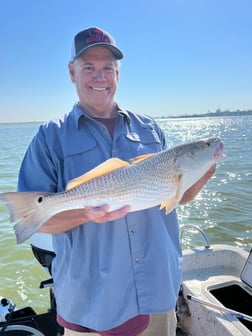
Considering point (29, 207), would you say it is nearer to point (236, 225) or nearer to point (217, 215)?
point (236, 225)

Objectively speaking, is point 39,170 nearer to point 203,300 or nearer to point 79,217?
point 79,217

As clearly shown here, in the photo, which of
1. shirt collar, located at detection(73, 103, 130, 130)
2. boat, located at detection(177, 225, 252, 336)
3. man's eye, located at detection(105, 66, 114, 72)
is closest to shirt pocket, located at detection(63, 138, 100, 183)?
shirt collar, located at detection(73, 103, 130, 130)

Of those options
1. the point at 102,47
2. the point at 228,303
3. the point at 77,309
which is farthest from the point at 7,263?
the point at 102,47

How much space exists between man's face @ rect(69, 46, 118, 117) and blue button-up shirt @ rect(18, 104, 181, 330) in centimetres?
14

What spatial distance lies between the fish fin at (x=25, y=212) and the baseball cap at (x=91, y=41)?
1.13m

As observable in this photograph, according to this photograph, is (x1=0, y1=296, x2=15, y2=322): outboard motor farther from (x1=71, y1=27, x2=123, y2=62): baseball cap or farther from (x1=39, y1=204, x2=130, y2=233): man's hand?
(x1=71, y1=27, x2=123, y2=62): baseball cap

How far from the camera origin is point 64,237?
8.08 feet

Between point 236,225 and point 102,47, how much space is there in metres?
8.67

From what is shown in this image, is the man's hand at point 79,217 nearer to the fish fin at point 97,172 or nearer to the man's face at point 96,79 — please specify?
the fish fin at point 97,172

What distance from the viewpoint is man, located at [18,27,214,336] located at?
2.40 meters

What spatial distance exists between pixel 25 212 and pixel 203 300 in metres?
2.49

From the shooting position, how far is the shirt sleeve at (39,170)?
239 centimetres

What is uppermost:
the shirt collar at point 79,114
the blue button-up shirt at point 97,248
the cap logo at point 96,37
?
the cap logo at point 96,37

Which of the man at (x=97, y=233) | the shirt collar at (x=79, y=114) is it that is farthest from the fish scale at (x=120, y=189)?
the shirt collar at (x=79, y=114)
